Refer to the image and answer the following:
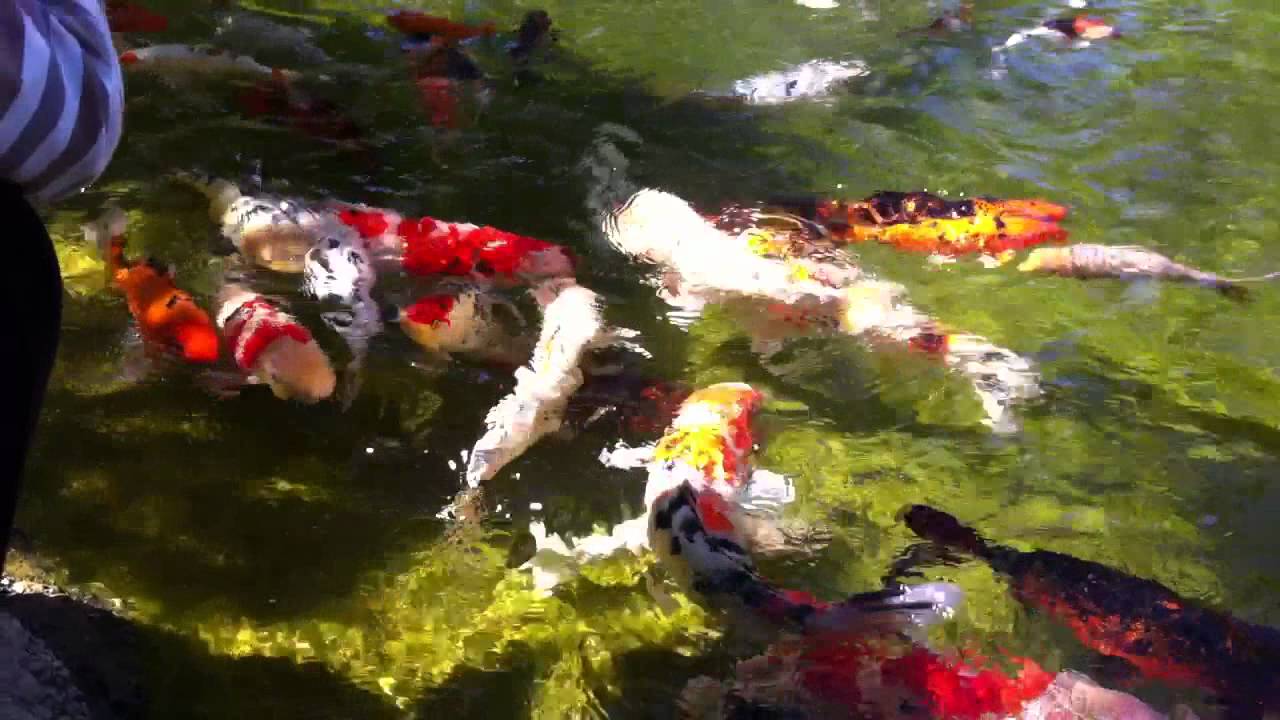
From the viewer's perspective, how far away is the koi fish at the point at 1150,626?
273 centimetres

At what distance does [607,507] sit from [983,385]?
65.1 inches

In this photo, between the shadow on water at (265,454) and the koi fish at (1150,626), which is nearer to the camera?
the koi fish at (1150,626)

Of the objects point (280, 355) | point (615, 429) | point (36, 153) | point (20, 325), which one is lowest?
Result: point (615, 429)

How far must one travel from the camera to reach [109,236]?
4.45 meters

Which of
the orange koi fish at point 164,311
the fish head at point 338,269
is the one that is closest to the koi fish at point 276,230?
the fish head at point 338,269

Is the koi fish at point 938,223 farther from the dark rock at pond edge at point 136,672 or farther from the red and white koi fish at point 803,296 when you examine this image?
the dark rock at pond edge at point 136,672

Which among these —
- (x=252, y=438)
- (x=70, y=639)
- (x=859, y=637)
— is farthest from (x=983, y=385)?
(x=70, y=639)

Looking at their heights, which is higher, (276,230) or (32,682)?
(32,682)

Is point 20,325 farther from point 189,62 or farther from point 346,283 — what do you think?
point 189,62

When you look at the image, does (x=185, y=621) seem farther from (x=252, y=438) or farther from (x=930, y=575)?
(x=930, y=575)

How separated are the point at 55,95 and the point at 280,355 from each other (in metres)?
2.11

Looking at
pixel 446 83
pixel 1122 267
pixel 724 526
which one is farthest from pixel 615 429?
pixel 446 83

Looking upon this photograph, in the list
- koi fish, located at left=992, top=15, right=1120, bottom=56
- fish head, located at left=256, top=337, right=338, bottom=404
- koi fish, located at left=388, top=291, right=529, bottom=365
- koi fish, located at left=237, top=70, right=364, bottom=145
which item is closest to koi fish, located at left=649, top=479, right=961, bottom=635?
koi fish, located at left=388, top=291, right=529, bottom=365

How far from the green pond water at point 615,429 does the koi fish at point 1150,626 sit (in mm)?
74
